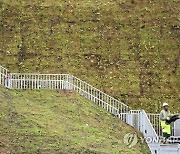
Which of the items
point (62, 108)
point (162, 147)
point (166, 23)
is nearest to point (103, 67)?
point (166, 23)

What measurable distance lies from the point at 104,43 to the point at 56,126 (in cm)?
1022

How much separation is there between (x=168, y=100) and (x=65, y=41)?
242 inches

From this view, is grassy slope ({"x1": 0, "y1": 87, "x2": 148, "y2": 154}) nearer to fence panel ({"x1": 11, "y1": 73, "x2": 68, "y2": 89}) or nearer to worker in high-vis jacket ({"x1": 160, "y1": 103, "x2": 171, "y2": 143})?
fence panel ({"x1": 11, "y1": 73, "x2": 68, "y2": 89})

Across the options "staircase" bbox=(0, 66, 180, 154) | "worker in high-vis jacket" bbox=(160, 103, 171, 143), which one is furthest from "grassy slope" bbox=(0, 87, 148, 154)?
"worker in high-vis jacket" bbox=(160, 103, 171, 143)

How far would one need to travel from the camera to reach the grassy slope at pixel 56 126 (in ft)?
49.4

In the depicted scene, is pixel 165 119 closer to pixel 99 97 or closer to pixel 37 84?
pixel 99 97

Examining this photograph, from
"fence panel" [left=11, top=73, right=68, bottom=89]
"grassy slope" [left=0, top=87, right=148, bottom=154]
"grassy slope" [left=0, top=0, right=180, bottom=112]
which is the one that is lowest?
"grassy slope" [left=0, top=87, right=148, bottom=154]

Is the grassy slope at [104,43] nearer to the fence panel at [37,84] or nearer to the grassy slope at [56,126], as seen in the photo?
the fence panel at [37,84]

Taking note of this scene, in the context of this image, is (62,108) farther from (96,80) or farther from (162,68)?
(162,68)

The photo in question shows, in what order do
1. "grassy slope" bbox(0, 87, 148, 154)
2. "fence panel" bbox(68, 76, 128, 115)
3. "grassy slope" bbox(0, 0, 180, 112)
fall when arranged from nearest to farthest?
"grassy slope" bbox(0, 87, 148, 154) < "fence panel" bbox(68, 76, 128, 115) < "grassy slope" bbox(0, 0, 180, 112)

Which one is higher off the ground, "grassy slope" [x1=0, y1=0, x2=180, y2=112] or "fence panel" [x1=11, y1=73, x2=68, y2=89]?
"grassy slope" [x1=0, y1=0, x2=180, y2=112]

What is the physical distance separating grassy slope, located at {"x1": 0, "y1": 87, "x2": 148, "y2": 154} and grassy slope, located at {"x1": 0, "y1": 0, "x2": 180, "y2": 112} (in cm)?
445

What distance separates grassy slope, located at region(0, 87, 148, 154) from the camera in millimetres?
15055

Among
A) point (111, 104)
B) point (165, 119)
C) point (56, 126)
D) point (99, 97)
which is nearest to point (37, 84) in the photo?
point (99, 97)
